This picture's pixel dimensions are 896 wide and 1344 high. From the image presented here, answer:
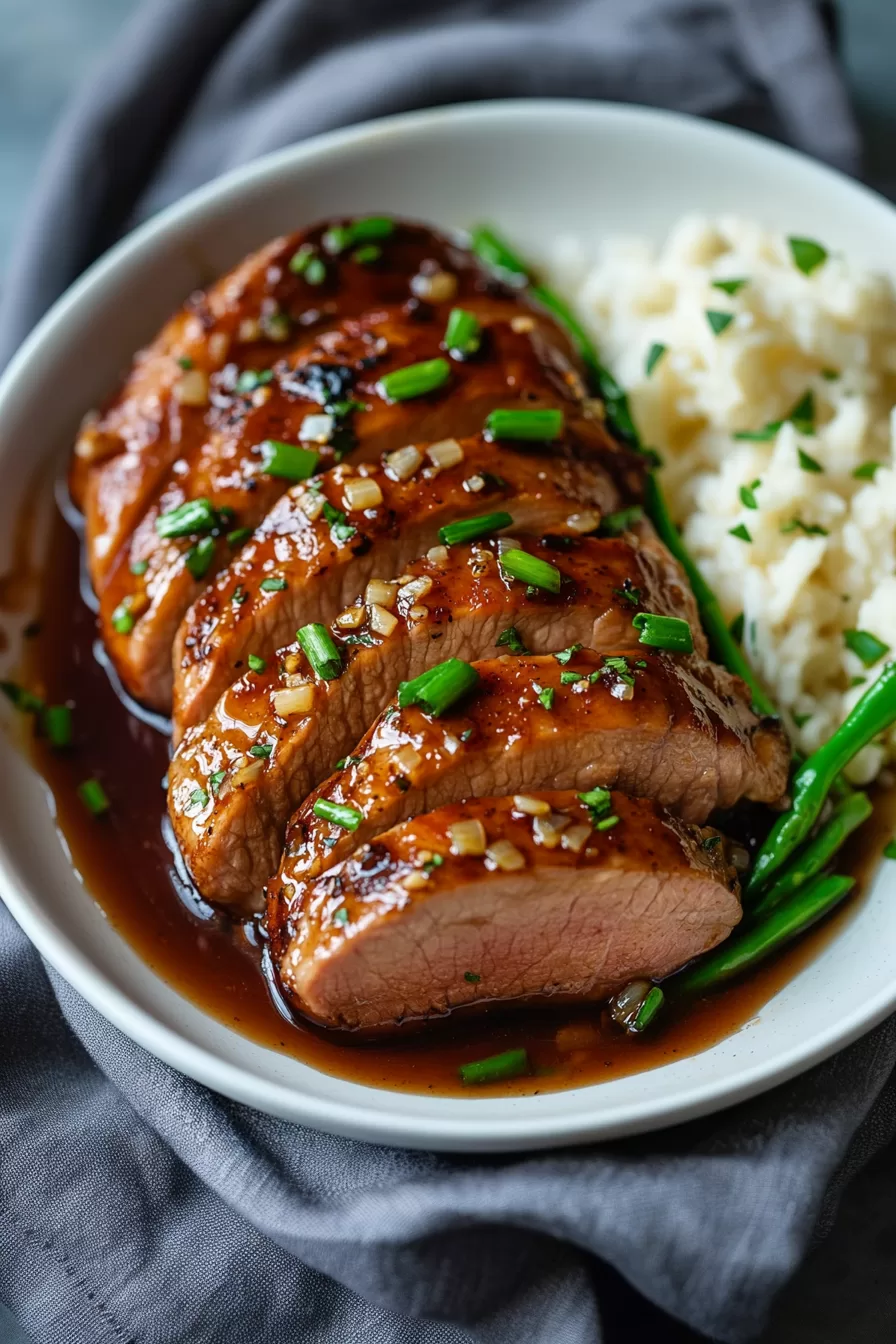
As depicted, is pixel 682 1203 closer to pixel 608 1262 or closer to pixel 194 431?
pixel 608 1262

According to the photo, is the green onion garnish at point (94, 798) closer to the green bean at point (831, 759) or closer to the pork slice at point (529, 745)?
the pork slice at point (529, 745)

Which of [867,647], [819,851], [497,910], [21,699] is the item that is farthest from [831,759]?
[21,699]

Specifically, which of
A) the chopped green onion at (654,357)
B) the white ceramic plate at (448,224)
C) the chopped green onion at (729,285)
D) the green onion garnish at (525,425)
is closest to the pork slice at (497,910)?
the white ceramic plate at (448,224)

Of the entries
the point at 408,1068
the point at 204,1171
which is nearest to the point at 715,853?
the point at 408,1068

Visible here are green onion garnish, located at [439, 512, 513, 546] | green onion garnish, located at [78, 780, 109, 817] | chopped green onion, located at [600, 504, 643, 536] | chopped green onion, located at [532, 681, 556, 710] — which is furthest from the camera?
green onion garnish, located at [78, 780, 109, 817]

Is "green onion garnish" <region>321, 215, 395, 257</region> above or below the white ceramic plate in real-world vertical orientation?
above

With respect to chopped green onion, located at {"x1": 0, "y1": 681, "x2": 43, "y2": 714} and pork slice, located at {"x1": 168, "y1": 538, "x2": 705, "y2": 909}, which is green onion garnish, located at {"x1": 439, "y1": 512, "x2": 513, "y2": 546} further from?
chopped green onion, located at {"x1": 0, "y1": 681, "x2": 43, "y2": 714}

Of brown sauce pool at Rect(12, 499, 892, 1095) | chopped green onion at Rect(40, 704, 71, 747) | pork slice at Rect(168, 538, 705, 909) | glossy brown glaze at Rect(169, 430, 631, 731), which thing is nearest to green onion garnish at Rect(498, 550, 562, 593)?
pork slice at Rect(168, 538, 705, 909)
